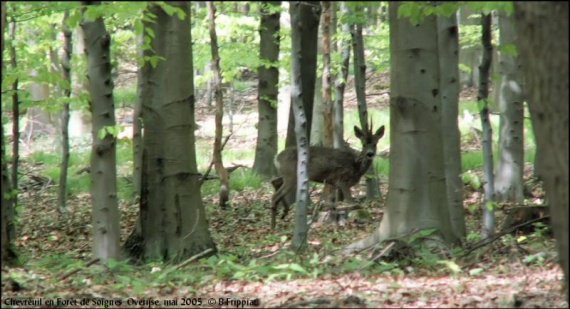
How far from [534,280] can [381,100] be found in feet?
74.1

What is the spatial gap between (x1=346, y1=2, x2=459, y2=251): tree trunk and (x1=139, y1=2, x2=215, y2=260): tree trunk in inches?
88.1

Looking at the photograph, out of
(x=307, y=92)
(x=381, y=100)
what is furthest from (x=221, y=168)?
(x=381, y=100)

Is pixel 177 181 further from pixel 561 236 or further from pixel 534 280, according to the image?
pixel 561 236

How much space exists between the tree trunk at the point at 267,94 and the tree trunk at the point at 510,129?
5.12 metres

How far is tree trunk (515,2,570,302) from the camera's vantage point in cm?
430

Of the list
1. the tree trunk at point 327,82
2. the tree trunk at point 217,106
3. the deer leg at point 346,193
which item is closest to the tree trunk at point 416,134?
the tree trunk at point 327,82

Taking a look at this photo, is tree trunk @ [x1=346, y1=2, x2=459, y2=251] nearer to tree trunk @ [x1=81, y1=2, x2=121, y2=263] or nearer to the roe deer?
tree trunk @ [x1=81, y1=2, x2=121, y2=263]

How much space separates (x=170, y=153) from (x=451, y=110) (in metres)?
3.62

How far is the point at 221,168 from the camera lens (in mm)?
13875

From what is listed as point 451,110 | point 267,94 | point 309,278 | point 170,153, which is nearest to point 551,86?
point 309,278

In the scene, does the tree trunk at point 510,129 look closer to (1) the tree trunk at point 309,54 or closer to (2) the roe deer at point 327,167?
(2) the roe deer at point 327,167

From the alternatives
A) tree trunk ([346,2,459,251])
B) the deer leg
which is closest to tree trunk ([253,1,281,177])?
the deer leg

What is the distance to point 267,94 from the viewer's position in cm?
1673

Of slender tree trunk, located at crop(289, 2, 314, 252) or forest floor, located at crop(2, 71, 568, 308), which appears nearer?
forest floor, located at crop(2, 71, 568, 308)
